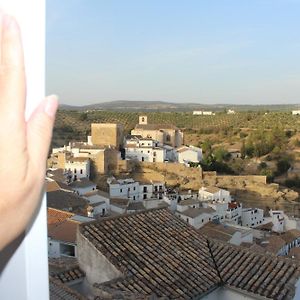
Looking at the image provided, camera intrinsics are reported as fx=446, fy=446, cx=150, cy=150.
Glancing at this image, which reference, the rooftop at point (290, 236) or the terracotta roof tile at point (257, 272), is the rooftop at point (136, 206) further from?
the terracotta roof tile at point (257, 272)

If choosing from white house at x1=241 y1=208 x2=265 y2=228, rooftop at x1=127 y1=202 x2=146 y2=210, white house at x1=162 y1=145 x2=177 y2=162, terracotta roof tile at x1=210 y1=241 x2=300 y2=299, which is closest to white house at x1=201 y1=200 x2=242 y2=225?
white house at x1=241 y1=208 x2=265 y2=228

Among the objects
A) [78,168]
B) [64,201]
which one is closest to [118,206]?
[64,201]

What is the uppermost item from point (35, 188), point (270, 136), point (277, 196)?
point (35, 188)

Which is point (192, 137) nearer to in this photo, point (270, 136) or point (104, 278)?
point (270, 136)

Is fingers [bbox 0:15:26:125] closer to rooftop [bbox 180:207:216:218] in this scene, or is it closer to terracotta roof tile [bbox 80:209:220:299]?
terracotta roof tile [bbox 80:209:220:299]

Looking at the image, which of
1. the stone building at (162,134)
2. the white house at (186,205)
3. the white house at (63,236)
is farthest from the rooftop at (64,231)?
the stone building at (162,134)

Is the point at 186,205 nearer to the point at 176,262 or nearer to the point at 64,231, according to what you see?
the point at 64,231

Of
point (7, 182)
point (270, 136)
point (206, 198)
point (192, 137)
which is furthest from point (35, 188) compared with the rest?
point (192, 137)
